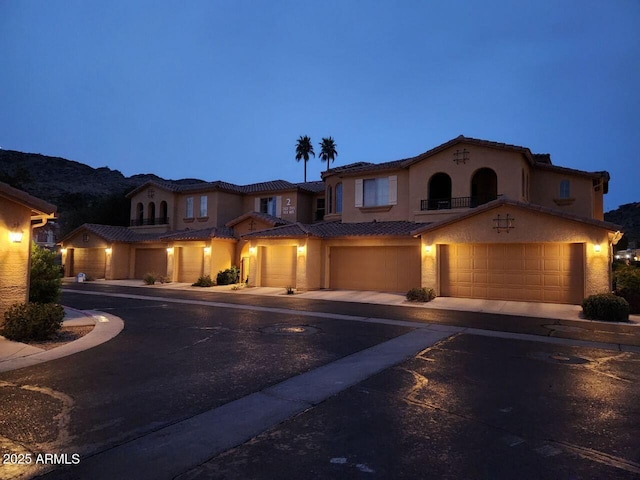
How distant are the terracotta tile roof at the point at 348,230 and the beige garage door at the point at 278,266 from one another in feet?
3.85

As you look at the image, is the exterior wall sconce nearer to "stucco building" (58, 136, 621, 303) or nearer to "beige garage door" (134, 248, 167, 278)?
"stucco building" (58, 136, 621, 303)

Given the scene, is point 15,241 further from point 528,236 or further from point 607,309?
point 528,236

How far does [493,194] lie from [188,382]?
21.5 m

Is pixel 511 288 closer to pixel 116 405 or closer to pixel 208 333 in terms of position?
pixel 208 333

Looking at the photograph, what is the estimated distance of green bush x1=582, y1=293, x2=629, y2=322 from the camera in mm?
13094

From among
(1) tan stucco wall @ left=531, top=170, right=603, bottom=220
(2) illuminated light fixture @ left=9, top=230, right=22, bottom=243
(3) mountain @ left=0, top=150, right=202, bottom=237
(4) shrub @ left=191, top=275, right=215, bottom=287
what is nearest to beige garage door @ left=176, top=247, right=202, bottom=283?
(4) shrub @ left=191, top=275, right=215, bottom=287

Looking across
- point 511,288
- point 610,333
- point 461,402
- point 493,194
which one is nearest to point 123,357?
point 461,402

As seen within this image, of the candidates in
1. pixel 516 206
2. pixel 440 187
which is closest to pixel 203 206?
pixel 440 187

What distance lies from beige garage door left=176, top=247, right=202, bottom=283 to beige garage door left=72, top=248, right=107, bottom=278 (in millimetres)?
8210

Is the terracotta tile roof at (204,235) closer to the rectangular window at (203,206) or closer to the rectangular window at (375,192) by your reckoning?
the rectangular window at (203,206)

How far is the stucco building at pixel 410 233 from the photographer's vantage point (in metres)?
17.1

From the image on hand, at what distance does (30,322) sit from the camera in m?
8.85

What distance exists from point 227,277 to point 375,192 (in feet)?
35.7

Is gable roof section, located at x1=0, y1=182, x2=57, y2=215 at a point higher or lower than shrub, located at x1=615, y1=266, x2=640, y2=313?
higher
